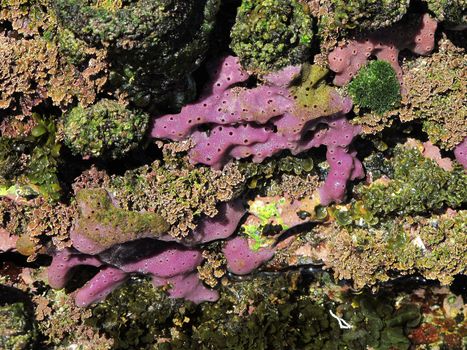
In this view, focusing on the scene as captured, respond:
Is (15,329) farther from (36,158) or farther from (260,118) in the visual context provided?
(260,118)

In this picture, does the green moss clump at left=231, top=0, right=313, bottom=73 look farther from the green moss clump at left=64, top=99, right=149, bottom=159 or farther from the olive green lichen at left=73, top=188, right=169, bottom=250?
the olive green lichen at left=73, top=188, right=169, bottom=250

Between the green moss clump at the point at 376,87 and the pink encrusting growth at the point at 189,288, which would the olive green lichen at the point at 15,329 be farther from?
the green moss clump at the point at 376,87

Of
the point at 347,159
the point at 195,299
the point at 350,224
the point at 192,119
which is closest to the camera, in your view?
the point at 192,119

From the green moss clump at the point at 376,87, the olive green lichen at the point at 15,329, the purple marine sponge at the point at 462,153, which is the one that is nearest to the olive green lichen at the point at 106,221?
the olive green lichen at the point at 15,329

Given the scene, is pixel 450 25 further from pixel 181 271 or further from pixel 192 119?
pixel 181 271

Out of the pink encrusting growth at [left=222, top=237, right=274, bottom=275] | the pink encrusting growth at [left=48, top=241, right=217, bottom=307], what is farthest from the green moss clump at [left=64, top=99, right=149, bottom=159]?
the pink encrusting growth at [left=222, top=237, right=274, bottom=275]

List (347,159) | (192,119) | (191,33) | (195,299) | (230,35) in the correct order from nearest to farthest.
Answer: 1. (191,33)
2. (230,35)
3. (192,119)
4. (347,159)
5. (195,299)

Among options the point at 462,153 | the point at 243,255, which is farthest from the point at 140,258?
the point at 462,153

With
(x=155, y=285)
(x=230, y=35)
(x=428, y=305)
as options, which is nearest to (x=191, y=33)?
(x=230, y=35)
